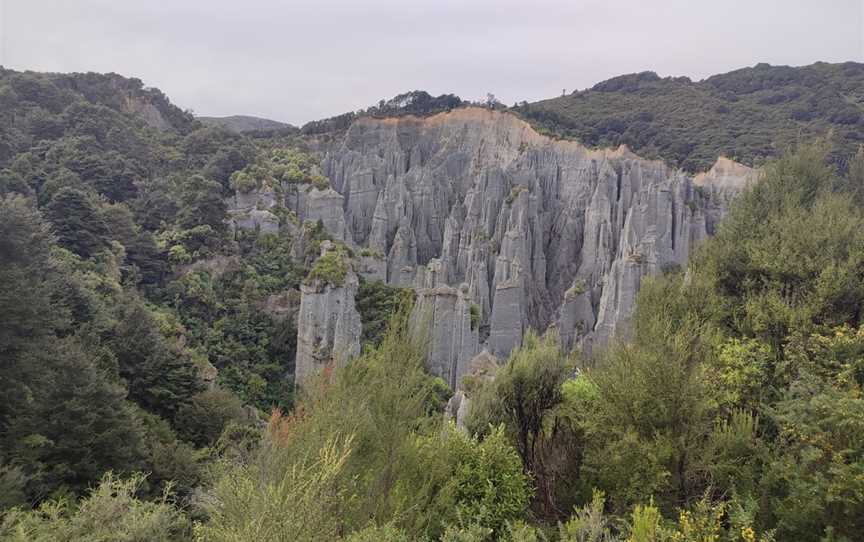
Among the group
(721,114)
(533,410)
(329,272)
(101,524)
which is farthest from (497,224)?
(721,114)

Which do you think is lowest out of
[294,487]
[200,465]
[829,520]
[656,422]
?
[200,465]

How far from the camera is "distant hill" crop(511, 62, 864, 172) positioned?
4806 cm

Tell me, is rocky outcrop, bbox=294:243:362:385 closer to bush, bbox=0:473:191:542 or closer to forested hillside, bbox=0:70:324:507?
forested hillside, bbox=0:70:324:507

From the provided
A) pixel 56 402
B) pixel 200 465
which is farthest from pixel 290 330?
pixel 56 402

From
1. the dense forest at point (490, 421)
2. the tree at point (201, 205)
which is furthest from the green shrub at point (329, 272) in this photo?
the tree at point (201, 205)

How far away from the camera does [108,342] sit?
613 inches

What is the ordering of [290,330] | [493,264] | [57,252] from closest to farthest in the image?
[57,252], [290,330], [493,264]

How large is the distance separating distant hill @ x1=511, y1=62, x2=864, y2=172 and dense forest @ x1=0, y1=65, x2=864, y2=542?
1213 inches

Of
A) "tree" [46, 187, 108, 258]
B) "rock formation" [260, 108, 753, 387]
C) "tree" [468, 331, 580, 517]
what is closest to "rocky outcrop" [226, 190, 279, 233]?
"rock formation" [260, 108, 753, 387]

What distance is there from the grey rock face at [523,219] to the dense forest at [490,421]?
12.6m

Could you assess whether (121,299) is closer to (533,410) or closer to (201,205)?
(201,205)

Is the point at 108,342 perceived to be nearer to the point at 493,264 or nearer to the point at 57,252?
the point at 57,252

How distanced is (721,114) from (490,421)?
62.7m

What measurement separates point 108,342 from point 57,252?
5734 mm
